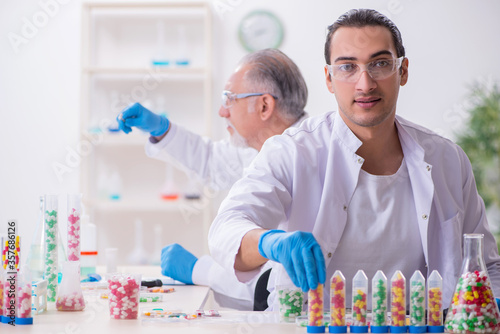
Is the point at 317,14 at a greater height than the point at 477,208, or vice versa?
the point at 317,14

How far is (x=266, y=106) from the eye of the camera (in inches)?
102

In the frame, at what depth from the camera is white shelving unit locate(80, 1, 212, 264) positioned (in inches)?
171

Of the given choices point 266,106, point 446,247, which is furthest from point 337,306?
point 266,106

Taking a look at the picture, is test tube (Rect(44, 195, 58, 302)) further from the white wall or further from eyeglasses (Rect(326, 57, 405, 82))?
the white wall

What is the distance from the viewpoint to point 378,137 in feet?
6.01

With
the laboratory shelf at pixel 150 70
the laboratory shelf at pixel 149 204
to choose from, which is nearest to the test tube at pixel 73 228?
the laboratory shelf at pixel 149 204

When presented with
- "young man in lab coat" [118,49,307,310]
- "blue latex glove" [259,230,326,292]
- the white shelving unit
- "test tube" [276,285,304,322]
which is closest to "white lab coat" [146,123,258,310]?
"young man in lab coat" [118,49,307,310]

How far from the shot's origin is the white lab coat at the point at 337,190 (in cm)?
168

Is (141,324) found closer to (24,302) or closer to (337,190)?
(24,302)

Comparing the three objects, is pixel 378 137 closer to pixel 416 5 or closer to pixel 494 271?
pixel 494 271

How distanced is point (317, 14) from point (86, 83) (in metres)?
1.58

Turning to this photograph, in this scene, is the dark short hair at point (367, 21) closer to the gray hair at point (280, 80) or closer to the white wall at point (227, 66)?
the gray hair at point (280, 80)

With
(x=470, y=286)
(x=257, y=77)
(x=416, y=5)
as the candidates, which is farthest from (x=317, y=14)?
(x=470, y=286)

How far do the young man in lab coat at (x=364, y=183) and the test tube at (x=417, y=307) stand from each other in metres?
0.36
